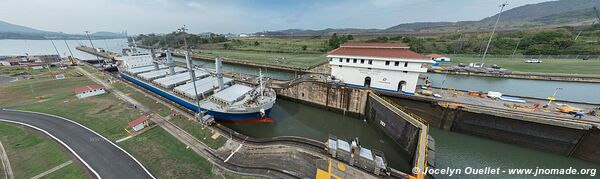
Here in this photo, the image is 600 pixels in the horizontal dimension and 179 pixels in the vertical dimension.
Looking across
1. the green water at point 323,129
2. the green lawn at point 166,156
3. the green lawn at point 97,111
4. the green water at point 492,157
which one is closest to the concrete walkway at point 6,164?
the green lawn at point 97,111

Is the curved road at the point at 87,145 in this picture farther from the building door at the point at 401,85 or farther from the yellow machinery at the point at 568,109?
the yellow machinery at the point at 568,109

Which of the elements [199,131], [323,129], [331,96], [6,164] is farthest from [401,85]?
[6,164]

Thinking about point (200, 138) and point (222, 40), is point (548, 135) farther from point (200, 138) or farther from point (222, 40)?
point (222, 40)

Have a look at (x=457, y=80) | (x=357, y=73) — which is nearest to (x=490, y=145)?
(x=357, y=73)

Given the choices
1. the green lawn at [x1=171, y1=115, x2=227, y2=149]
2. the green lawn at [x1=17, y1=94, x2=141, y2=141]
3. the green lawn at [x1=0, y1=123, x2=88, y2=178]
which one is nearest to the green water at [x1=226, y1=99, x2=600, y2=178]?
the green lawn at [x1=171, y1=115, x2=227, y2=149]

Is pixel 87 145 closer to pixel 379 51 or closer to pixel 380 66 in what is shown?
pixel 380 66

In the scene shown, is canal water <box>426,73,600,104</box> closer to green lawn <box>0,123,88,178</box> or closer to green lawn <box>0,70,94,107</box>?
green lawn <box>0,123,88,178</box>
